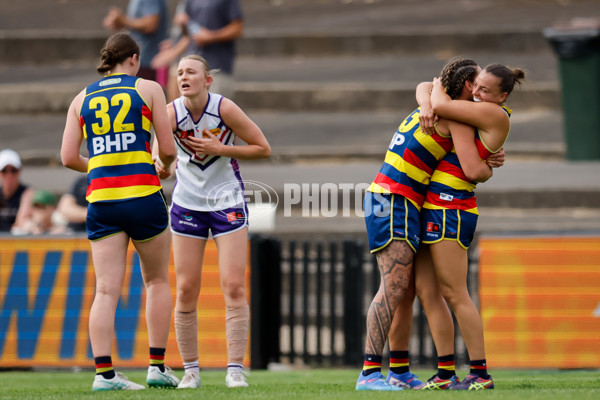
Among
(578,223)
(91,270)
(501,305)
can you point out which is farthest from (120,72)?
(578,223)

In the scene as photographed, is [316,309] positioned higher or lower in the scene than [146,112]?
lower

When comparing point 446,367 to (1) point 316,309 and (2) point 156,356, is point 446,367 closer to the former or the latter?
(2) point 156,356

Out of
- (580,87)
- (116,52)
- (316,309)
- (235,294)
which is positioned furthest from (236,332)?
(580,87)

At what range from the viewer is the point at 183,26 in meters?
13.4

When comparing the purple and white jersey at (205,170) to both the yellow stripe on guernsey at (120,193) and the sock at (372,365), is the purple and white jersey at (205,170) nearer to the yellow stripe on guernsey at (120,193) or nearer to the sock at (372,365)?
the yellow stripe on guernsey at (120,193)

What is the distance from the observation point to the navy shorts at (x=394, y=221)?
6258 mm

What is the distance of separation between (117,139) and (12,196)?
230 inches

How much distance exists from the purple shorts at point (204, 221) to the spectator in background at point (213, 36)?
6.34 metres

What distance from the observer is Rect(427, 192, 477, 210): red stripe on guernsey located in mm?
6254

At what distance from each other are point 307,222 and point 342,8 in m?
10.9

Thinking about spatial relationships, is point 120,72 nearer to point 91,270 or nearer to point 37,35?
point 91,270

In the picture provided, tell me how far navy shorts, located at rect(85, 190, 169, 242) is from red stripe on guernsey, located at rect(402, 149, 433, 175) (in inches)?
60.6

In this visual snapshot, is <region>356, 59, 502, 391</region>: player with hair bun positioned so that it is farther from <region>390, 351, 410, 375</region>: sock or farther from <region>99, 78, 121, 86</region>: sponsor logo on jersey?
<region>99, 78, 121, 86</region>: sponsor logo on jersey

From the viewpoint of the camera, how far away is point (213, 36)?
12930 mm
